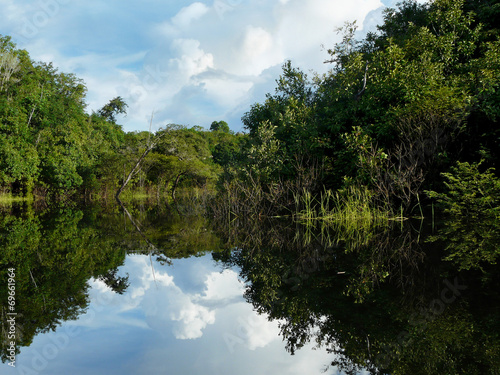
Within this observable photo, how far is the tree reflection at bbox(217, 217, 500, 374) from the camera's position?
278cm

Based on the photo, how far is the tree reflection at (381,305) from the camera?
9.12ft

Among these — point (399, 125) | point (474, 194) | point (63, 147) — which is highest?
point (63, 147)

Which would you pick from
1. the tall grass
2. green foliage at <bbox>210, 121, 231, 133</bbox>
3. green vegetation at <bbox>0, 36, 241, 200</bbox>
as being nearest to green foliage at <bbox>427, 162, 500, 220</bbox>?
green vegetation at <bbox>0, 36, 241, 200</bbox>

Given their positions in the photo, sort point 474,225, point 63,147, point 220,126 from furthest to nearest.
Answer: point 220,126
point 63,147
point 474,225

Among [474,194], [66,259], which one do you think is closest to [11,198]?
[66,259]

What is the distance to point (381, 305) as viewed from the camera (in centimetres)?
391

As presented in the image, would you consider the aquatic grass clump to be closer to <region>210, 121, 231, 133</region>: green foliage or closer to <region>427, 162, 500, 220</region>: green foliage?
<region>427, 162, 500, 220</region>: green foliage

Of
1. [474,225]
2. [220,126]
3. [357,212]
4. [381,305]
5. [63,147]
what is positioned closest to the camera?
[381,305]

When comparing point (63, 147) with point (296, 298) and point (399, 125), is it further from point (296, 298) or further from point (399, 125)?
point (296, 298)

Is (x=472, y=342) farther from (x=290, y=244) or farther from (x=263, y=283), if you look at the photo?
(x=290, y=244)

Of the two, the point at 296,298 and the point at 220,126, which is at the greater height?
the point at 220,126

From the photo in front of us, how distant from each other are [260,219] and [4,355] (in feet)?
36.4

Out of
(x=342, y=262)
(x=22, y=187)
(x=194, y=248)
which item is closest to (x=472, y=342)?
(x=342, y=262)

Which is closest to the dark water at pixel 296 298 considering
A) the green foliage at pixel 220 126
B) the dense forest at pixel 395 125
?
the dense forest at pixel 395 125
